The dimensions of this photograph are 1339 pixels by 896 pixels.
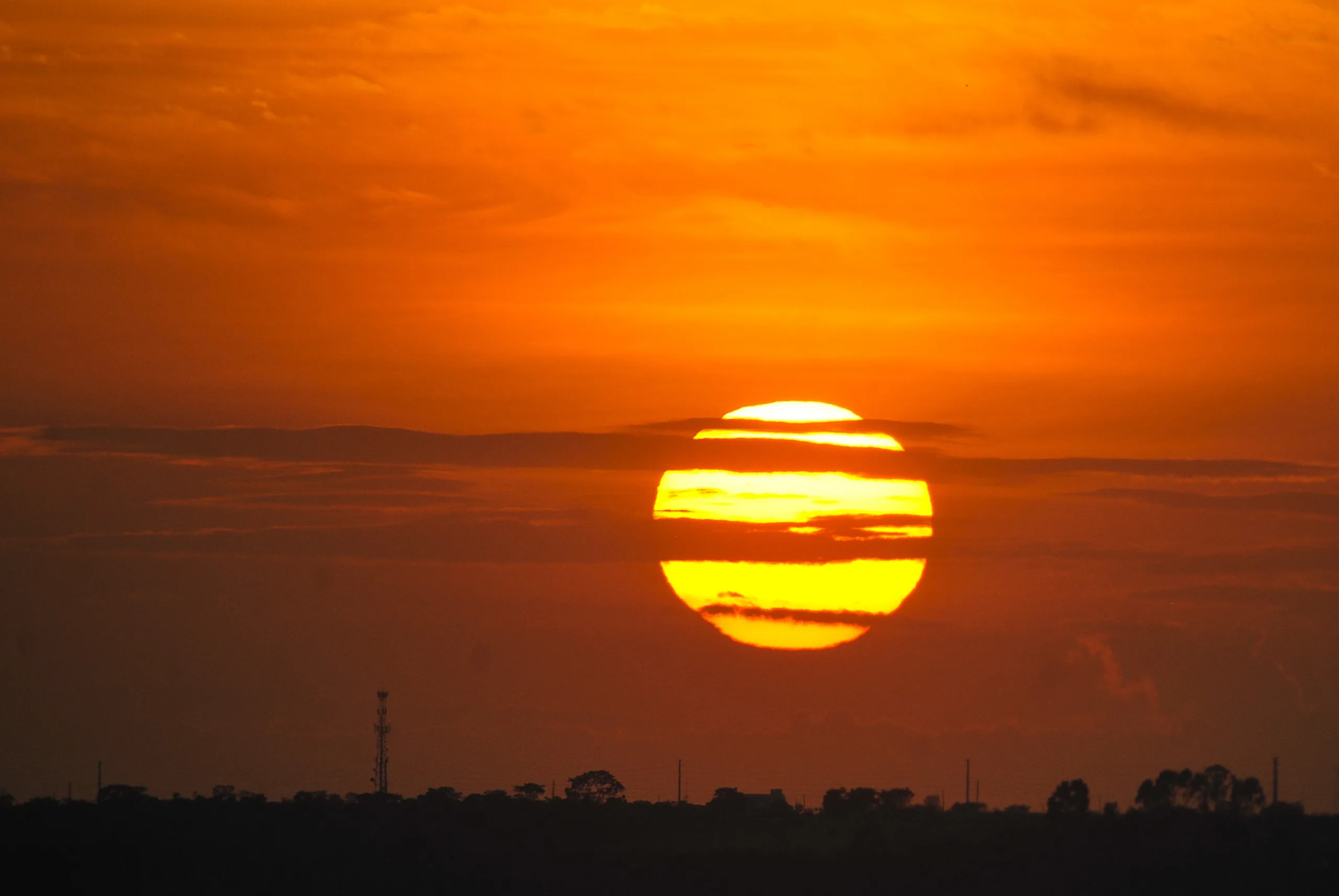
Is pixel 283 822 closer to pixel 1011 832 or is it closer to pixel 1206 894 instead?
pixel 1011 832

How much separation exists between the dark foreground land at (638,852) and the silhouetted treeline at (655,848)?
191mm

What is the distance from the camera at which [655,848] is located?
135875mm

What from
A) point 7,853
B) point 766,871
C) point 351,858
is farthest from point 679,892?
point 7,853

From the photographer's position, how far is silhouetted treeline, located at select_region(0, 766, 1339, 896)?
111 m

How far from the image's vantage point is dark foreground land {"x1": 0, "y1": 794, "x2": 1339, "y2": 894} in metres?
Answer: 110

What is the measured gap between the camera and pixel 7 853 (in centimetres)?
13012

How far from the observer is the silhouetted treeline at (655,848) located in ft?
363

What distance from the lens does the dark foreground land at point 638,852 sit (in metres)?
110

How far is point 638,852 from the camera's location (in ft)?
440

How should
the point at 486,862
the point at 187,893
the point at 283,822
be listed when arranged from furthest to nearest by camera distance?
the point at 283,822, the point at 486,862, the point at 187,893

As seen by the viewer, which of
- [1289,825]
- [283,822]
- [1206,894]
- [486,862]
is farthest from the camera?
[283,822]

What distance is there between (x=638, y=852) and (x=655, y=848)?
7.27 feet

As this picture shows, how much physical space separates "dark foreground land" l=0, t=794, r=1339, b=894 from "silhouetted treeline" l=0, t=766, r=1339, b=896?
0.19 m

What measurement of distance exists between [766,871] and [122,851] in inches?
1671
